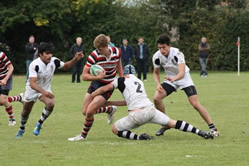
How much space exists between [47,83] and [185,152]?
3.40m

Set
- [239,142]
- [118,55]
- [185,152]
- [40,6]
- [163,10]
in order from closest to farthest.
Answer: [185,152] < [239,142] < [118,55] < [40,6] < [163,10]

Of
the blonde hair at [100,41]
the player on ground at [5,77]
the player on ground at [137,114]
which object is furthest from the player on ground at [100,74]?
the player on ground at [5,77]

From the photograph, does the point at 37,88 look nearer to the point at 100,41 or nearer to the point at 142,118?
the point at 100,41

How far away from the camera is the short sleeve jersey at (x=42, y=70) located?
10.8 metres

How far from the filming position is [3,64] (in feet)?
41.6

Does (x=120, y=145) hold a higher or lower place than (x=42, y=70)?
lower

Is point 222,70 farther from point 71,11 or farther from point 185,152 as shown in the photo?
point 185,152

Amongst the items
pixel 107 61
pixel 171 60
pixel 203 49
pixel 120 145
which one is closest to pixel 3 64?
pixel 107 61

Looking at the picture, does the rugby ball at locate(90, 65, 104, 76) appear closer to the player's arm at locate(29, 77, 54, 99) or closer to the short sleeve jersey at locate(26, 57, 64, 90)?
the player's arm at locate(29, 77, 54, 99)

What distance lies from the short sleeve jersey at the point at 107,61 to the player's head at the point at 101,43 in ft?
0.50

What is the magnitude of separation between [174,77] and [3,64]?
12.7 ft

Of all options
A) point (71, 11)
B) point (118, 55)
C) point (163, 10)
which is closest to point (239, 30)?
point (163, 10)

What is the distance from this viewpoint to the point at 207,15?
39.7 meters

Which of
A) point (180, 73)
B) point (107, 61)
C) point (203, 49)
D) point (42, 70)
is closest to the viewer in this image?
point (180, 73)
